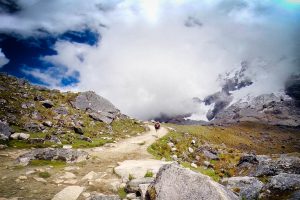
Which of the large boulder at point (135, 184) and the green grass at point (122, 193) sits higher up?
the large boulder at point (135, 184)

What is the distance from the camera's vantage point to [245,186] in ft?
46.5

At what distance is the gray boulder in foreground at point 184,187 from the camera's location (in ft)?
37.2

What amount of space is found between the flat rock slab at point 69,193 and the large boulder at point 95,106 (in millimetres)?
29801

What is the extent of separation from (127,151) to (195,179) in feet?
58.3

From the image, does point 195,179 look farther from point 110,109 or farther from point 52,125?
point 110,109

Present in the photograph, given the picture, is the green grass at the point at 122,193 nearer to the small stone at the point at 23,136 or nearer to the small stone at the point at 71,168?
the small stone at the point at 71,168

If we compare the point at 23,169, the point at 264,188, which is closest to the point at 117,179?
the point at 23,169

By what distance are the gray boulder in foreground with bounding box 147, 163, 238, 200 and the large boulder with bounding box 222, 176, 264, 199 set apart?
1.35m

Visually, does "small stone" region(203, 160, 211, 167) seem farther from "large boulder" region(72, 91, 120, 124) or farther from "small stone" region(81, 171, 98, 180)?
→ "small stone" region(81, 171, 98, 180)

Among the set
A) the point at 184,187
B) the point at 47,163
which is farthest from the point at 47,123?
the point at 184,187

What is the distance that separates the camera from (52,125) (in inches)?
1407

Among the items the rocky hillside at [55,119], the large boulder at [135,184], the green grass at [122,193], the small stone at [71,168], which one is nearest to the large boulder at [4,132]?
the rocky hillside at [55,119]

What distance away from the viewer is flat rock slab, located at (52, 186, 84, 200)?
14477 millimetres

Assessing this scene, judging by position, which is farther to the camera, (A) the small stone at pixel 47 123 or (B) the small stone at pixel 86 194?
(A) the small stone at pixel 47 123
